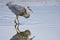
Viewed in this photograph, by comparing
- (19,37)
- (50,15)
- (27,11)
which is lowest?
(50,15)

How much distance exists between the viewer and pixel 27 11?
149cm

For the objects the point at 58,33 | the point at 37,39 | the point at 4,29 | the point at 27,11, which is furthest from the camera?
the point at 4,29

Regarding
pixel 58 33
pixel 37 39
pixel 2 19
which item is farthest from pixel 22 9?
pixel 2 19

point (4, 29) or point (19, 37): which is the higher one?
point (19, 37)

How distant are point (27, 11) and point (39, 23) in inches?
48.7

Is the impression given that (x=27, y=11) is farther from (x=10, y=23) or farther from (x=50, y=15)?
(x=50, y=15)

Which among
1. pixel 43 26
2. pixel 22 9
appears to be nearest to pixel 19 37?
pixel 22 9

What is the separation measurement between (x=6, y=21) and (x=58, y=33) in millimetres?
840

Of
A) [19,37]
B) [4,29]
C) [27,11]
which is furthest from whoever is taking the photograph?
[4,29]

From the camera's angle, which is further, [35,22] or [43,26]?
[35,22]

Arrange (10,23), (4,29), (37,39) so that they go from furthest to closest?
(10,23) → (4,29) → (37,39)

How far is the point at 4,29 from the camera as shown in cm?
241

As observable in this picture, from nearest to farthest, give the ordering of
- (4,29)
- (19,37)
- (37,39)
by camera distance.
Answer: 1. (19,37)
2. (37,39)
3. (4,29)

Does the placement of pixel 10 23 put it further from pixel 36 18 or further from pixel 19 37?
pixel 19 37
